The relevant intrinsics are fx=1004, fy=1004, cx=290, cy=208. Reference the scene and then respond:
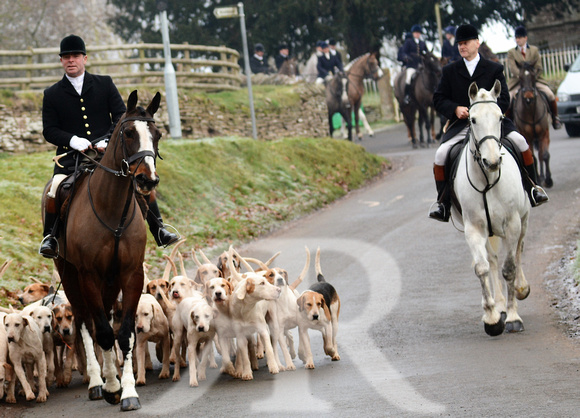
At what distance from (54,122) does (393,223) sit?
31.4 ft

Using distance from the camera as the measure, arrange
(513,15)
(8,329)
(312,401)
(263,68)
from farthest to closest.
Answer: (513,15), (263,68), (8,329), (312,401)

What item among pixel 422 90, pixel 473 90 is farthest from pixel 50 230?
pixel 422 90

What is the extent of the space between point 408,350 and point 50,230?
3.60 metres

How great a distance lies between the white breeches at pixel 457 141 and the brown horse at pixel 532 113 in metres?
8.32

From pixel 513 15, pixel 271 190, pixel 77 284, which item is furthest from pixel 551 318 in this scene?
pixel 513 15

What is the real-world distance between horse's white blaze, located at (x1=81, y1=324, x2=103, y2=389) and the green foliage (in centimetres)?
424

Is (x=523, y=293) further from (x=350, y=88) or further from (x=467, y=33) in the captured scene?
(x=350, y=88)

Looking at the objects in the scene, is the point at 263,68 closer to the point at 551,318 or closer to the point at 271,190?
the point at 271,190

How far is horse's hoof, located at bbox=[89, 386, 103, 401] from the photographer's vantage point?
9.01 metres

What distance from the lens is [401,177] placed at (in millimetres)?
23703

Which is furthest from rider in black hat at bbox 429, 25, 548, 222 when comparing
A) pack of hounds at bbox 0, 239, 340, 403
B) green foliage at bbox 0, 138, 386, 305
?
green foliage at bbox 0, 138, 386, 305

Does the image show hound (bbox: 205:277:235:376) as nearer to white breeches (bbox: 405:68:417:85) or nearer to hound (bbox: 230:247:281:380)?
hound (bbox: 230:247:281:380)

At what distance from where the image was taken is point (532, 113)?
19.4 metres

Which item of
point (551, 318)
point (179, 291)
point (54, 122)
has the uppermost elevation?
point (54, 122)
